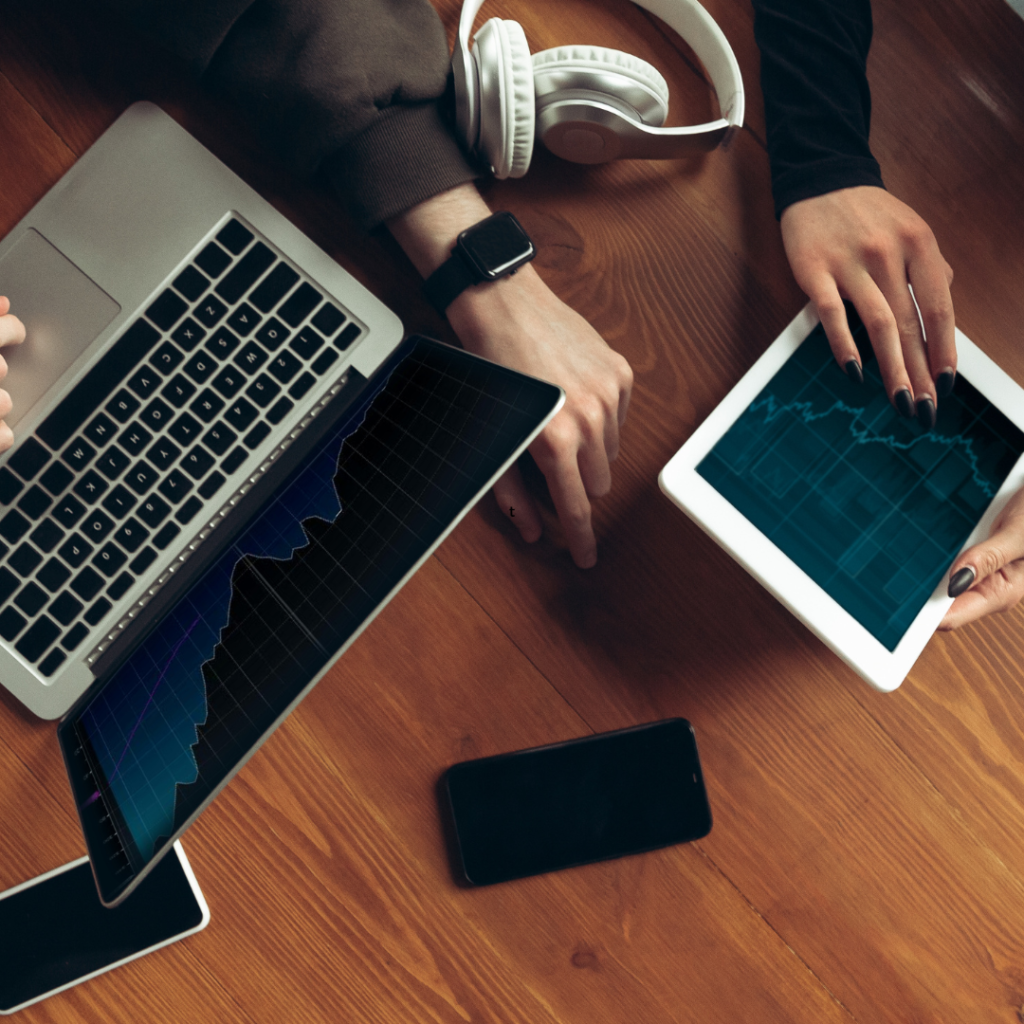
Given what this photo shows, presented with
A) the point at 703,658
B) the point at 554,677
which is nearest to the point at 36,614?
the point at 554,677

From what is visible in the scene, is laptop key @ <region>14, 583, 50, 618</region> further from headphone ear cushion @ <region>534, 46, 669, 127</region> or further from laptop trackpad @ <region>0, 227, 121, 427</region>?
A: headphone ear cushion @ <region>534, 46, 669, 127</region>

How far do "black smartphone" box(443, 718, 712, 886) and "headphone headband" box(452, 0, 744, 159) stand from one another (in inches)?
18.8

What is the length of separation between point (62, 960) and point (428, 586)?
43 cm

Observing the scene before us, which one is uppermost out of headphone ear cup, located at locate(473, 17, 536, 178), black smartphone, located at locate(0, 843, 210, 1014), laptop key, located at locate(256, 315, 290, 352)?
headphone ear cup, located at locate(473, 17, 536, 178)

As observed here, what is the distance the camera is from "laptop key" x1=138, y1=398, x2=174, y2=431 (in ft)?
1.94

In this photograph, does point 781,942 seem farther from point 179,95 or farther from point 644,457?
point 179,95

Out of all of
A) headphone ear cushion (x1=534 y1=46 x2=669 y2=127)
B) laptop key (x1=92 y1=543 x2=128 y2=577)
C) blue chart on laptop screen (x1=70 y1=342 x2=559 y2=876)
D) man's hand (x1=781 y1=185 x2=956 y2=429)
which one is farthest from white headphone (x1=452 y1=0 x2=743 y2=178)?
laptop key (x1=92 y1=543 x2=128 y2=577)

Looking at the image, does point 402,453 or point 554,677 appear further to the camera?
point 554,677

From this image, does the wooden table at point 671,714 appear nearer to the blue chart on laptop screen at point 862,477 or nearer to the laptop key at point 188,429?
the blue chart on laptop screen at point 862,477

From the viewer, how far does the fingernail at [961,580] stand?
58 cm

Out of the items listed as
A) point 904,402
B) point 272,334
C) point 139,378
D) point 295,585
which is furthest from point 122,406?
point 904,402

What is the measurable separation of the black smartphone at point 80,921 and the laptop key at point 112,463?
0.32 m

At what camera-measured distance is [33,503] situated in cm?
58

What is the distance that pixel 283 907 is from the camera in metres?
0.65
